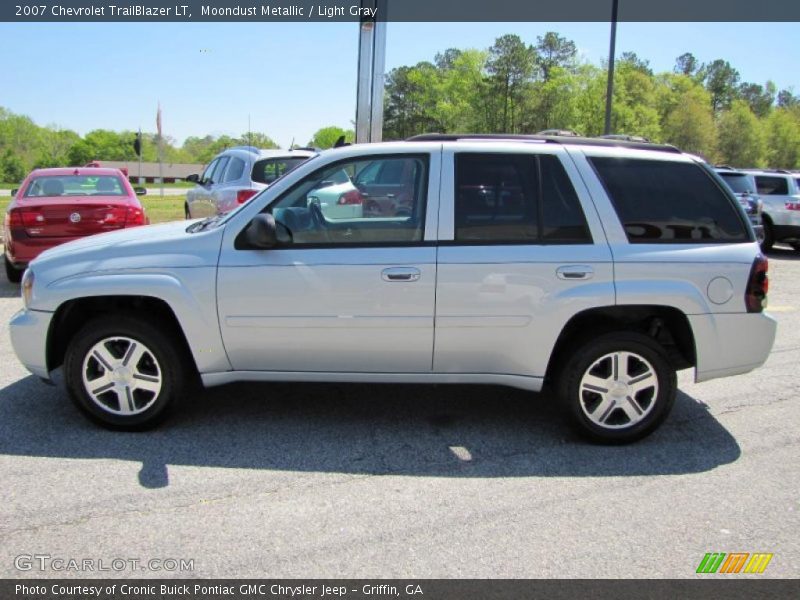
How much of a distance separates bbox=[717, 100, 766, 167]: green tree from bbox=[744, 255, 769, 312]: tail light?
279 ft

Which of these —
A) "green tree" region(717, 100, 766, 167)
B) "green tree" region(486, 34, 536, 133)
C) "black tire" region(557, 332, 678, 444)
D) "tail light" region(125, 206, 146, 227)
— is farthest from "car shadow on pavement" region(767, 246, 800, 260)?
"green tree" region(717, 100, 766, 167)

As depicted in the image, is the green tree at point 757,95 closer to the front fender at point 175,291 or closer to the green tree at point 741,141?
the green tree at point 741,141

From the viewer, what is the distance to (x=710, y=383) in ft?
18.6

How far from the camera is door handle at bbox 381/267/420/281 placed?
162 inches

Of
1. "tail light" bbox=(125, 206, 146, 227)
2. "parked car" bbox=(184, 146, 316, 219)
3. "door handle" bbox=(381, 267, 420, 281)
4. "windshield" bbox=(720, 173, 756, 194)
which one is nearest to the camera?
"door handle" bbox=(381, 267, 420, 281)

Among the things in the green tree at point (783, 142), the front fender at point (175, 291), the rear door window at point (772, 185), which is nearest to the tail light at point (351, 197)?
the front fender at point (175, 291)

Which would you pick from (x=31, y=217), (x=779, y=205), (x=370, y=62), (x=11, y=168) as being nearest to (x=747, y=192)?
(x=779, y=205)

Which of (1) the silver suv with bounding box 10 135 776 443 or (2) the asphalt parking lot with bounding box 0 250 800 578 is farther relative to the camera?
(1) the silver suv with bounding box 10 135 776 443

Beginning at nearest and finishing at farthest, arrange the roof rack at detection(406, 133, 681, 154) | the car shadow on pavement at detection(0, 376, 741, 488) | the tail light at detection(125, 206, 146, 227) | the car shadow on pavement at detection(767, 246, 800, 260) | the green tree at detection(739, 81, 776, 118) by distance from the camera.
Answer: the car shadow on pavement at detection(0, 376, 741, 488) → the roof rack at detection(406, 133, 681, 154) → the tail light at detection(125, 206, 146, 227) → the car shadow on pavement at detection(767, 246, 800, 260) → the green tree at detection(739, 81, 776, 118)

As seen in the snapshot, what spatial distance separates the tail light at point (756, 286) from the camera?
4.25 metres

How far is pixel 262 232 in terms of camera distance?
408cm

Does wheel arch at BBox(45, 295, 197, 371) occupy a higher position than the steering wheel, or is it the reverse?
the steering wheel

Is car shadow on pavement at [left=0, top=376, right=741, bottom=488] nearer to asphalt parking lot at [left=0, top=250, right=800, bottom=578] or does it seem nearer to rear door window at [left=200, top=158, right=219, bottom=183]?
asphalt parking lot at [left=0, top=250, right=800, bottom=578]
